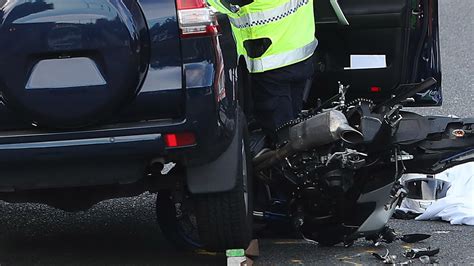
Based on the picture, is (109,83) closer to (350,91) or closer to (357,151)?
(357,151)

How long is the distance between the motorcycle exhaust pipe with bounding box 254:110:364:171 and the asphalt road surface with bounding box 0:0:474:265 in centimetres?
61

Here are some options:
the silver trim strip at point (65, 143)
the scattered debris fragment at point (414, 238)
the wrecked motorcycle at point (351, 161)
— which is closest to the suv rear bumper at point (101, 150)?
the silver trim strip at point (65, 143)

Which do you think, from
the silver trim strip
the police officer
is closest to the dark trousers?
the police officer

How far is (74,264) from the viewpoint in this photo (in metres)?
5.22

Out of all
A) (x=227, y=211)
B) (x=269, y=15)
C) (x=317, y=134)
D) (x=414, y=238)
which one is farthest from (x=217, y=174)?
(x=414, y=238)

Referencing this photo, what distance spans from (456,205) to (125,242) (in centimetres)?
205

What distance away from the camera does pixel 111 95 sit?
407cm

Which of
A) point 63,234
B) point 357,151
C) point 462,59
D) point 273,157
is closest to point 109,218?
point 63,234

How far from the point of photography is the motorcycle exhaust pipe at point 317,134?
478 cm

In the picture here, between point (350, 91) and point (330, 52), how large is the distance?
320mm

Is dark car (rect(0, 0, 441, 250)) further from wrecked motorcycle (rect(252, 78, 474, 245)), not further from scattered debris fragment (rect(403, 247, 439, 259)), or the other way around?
scattered debris fragment (rect(403, 247, 439, 259))

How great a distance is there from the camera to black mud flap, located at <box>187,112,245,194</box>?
4.42 m

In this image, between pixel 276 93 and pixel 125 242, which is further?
pixel 125 242

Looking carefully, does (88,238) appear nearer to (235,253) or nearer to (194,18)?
(235,253)
